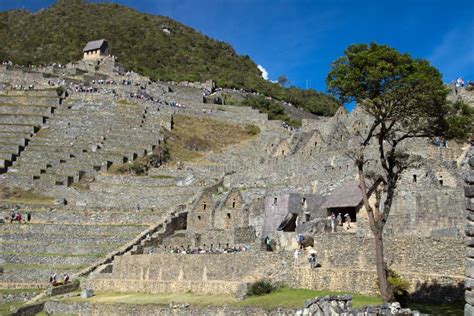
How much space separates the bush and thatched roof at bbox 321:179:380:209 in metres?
6.58

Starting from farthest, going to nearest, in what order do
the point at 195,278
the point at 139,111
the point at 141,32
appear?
1. the point at 141,32
2. the point at 139,111
3. the point at 195,278

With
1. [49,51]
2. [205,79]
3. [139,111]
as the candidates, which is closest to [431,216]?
[139,111]

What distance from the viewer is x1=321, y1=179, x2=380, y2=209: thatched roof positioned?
29.2 metres

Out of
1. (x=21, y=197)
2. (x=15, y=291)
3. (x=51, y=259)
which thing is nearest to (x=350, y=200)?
(x=51, y=259)

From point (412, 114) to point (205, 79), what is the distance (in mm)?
73757

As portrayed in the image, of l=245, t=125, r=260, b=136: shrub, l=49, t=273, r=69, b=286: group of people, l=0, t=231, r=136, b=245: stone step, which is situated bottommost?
l=49, t=273, r=69, b=286: group of people

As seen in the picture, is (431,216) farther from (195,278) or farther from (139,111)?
(139,111)

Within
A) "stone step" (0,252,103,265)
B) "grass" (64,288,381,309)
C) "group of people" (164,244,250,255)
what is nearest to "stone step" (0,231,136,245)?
"stone step" (0,252,103,265)

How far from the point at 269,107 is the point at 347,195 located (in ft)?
160

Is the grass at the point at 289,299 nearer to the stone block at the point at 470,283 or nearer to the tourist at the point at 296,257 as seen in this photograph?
the tourist at the point at 296,257

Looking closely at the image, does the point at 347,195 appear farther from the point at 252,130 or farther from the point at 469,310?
the point at 252,130

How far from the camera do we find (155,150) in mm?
53906

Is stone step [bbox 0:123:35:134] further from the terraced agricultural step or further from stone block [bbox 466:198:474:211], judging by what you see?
stone block [bbox 466:198:474:211]

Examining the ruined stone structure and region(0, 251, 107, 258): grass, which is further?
region(0, 251, 107, 258): grass
